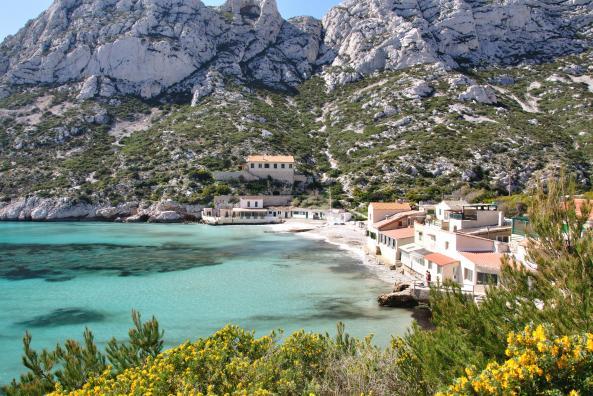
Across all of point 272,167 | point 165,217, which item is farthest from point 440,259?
point 272,167

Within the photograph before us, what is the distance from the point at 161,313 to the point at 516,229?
24960 millimetres

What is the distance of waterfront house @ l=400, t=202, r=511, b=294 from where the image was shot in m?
23.6

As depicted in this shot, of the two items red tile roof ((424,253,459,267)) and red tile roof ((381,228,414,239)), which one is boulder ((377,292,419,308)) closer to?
red tile roof ((424,253,459,267))

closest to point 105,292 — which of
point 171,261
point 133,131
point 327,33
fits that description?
point 171,261

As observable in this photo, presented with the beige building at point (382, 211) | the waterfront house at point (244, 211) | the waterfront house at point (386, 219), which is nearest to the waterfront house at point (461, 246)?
the waterfront house at point (386, 219)

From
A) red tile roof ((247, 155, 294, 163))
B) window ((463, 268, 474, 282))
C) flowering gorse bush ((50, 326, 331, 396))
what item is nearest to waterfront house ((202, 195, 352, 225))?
red tile roof ((247, 155, 294, 163))

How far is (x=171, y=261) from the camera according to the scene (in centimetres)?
3853

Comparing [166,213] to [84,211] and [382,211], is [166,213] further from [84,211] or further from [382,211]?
[382,211]

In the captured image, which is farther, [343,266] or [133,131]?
[133,131]

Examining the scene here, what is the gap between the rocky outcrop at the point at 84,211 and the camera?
74.1 meters

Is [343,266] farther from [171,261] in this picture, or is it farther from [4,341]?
[4,341]

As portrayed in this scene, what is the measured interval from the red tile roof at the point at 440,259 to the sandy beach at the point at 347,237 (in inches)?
98.2

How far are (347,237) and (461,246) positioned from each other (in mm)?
26727

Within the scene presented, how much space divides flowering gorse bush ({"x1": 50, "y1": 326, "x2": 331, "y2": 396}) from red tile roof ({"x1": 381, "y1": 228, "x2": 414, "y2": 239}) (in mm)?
25859
